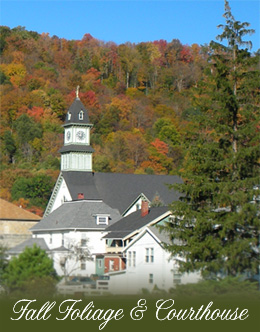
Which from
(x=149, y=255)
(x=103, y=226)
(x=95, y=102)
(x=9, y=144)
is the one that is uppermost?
(x=95, y=102)

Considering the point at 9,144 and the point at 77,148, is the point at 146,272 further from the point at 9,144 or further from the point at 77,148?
the point at 9,144

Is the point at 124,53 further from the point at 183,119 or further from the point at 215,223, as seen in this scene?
the point at 215,223

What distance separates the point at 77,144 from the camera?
68.3 m

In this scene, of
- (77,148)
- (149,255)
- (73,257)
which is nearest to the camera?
(149,255)

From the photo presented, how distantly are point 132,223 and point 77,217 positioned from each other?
6.56m

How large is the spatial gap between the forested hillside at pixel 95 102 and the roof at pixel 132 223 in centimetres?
1924

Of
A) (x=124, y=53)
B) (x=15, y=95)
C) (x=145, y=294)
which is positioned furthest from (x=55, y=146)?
(x=145, y=294)

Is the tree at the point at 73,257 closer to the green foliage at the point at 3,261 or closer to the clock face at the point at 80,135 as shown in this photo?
the green foliage at the point at 3,261

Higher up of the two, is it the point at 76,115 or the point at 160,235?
the point at 76,115

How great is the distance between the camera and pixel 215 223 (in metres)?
31.8

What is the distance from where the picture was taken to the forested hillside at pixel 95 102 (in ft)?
315

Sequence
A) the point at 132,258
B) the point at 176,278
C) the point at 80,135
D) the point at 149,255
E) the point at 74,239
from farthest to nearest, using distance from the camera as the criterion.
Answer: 1. the point at 80,135
2. the point at 74,239
3. the point at 132,258
4. the point at 149,255
5. the point at 176,278

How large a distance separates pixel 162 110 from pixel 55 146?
105ft

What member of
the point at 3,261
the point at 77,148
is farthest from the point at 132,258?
the point at 77,148
